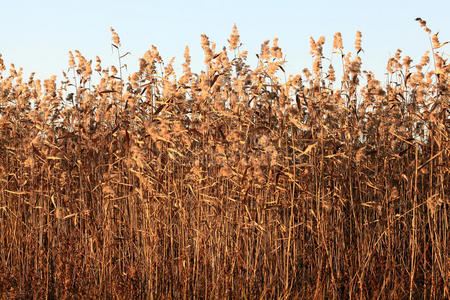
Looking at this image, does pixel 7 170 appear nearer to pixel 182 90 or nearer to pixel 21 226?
pixel 21 226

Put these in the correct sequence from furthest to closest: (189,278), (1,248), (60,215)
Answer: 1. (1,248)
2. (60,215)
3. (189,278)

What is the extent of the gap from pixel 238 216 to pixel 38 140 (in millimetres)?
1185

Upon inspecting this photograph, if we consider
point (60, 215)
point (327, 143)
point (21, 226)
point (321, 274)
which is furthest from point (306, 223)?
point (21, 226)

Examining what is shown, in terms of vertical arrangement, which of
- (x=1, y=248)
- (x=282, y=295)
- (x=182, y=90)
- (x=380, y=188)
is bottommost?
(x=282, y=295)

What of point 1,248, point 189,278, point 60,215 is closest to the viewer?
point 189,278

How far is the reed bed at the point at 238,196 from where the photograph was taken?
9.39 feet

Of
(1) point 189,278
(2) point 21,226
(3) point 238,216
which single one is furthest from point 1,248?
(3) point 238,216

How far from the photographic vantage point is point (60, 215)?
3104 millimetres

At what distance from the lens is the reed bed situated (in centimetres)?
286

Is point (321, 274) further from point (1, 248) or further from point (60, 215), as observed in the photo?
point (1, 248)

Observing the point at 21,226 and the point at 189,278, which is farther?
the point at 21,226

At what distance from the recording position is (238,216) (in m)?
2.94

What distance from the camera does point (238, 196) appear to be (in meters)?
3.02

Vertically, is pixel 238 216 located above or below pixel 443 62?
below
